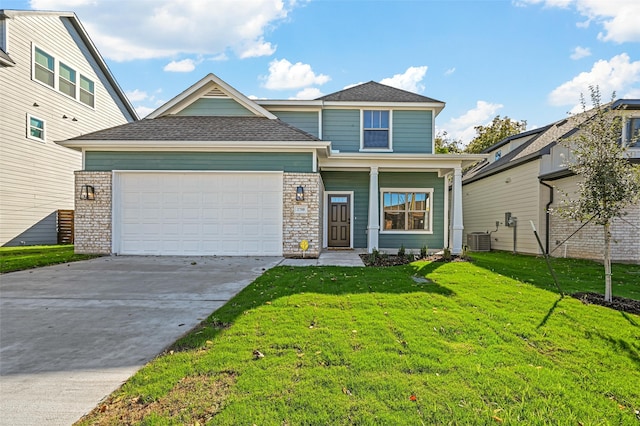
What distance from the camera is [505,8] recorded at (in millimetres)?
9867

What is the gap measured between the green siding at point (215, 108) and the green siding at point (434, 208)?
18.5ft

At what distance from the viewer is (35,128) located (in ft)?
45.6

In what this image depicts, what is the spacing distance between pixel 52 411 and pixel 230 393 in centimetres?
116

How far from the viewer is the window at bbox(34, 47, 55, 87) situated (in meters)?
14.0

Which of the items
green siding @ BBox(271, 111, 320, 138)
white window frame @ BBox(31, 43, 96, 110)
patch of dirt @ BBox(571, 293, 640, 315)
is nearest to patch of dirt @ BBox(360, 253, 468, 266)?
patch of dirt @ BBox(571, 293, 640, 315)

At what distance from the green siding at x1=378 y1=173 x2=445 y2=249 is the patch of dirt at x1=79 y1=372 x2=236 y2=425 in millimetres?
10828

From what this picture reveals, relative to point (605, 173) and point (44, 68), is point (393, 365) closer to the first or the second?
point (605, 173)

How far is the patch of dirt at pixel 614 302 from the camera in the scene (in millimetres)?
4921

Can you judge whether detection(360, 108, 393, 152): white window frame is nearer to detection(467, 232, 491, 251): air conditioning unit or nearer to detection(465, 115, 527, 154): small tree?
detection(467, 232, 491, 251): air conditioning unit

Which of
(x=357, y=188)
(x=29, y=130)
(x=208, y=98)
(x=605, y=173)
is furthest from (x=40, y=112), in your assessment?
(x=605, y=173)

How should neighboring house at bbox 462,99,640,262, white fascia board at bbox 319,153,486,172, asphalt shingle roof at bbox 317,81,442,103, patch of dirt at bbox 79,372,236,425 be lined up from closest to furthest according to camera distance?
1. patch of dirt at bbox 79,372,236,425
2. neighboring house at bbox 462,99,640,262
3. white fascia board at bbox 319,153,486,172
4. asphalt shingle roof at bbox 317,81,442,103

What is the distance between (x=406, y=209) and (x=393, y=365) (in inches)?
417

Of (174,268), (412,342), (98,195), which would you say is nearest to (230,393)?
(412,342)

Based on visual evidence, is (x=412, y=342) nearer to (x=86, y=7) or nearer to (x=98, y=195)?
(x=98, y=195)
